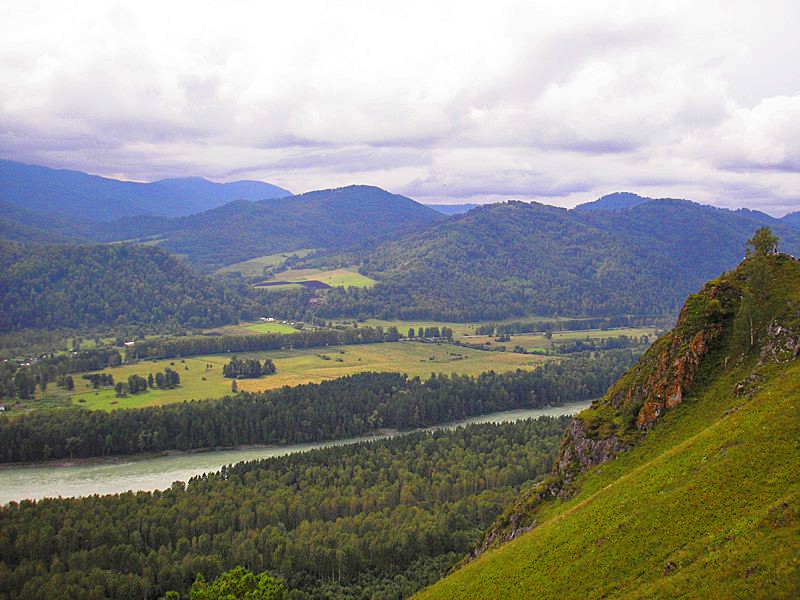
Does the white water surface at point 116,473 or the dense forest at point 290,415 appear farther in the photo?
the dense forest at point 290,415

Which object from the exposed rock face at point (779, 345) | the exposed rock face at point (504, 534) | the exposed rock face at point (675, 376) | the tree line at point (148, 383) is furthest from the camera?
the tree line at point (148, 383)

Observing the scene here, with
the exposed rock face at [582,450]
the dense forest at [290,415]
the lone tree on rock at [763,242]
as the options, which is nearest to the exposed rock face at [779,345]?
the lone tree on rock at [763,242]

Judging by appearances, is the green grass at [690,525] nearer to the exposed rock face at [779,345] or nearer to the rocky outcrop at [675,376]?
the exposed rock face at [779,345]

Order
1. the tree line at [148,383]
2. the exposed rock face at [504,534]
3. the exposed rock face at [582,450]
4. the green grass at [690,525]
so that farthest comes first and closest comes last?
1. the tree line at [148,383]
2. the exposed rock face at [582,450]
3. the exposed rock face at [504,534]
4. the green grass at [690,525]

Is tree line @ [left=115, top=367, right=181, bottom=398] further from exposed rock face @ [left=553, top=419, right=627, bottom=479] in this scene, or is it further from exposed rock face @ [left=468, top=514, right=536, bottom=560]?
exposed rock face @ [left=553, top=419, right=627, bottom=479]

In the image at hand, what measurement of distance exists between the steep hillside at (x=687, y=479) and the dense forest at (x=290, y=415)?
267 ft

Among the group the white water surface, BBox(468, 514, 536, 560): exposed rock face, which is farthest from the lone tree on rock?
the white water surface

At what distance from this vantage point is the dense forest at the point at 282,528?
74.8 m

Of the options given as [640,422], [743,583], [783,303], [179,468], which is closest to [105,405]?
[179,468]

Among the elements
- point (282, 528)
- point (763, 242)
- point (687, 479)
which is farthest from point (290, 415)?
point (687, 479)

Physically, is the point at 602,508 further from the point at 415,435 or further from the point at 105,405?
the point at 105,405

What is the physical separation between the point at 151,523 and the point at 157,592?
44.4 feet

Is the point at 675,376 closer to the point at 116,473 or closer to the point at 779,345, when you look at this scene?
the point at 779,345

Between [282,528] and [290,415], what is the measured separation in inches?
2276
